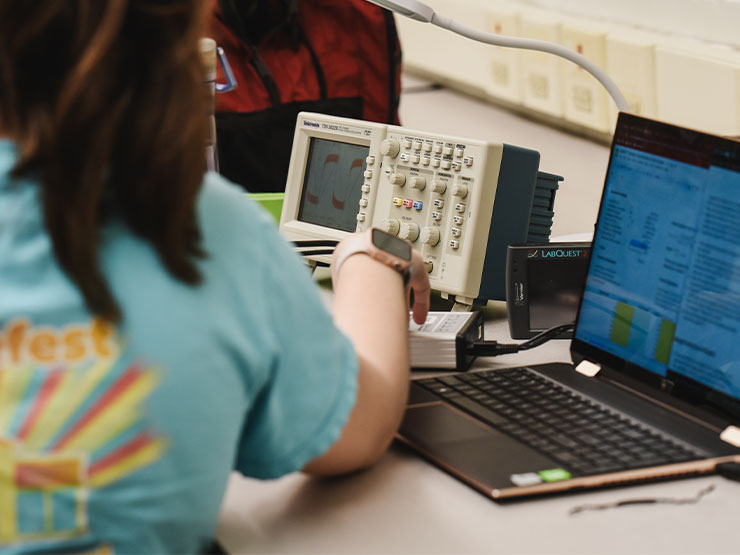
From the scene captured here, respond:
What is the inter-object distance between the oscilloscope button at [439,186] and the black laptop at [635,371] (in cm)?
27

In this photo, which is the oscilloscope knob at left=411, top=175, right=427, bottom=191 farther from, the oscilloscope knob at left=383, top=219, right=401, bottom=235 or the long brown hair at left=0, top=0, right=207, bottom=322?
the long brown hair at left=0, top=0, right=207, bottom=322

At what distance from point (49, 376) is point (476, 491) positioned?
1.22 feet

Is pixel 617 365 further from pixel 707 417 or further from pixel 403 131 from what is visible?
pixel 403 131

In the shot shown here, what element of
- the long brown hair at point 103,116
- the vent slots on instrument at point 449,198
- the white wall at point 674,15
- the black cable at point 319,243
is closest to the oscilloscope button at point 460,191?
the vent slots on instrument at point 449,198

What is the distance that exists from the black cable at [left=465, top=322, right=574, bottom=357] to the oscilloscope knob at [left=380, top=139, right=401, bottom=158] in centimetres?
31

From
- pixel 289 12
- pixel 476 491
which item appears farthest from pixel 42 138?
pixel 289 12

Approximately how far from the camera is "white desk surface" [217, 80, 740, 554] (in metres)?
0.74

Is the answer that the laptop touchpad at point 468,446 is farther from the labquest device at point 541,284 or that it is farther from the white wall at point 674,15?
the white wall at point 674,15

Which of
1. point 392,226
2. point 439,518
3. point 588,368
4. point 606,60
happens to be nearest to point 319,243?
A: point 392,226

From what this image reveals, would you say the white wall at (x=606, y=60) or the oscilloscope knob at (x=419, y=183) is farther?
the white wall at (x=606, y=60)

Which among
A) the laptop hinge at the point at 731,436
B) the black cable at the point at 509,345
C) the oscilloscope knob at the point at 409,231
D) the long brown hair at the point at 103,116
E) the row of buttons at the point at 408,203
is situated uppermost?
the long brown hair at the point at 103,116

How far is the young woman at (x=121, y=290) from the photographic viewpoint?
0.55m

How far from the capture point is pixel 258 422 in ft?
2.26

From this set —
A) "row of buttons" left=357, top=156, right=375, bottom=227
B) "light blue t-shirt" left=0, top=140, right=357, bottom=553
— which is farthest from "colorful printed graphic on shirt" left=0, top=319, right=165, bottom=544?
"row of buttons" left=357, top=156, right=375, bottom=227
